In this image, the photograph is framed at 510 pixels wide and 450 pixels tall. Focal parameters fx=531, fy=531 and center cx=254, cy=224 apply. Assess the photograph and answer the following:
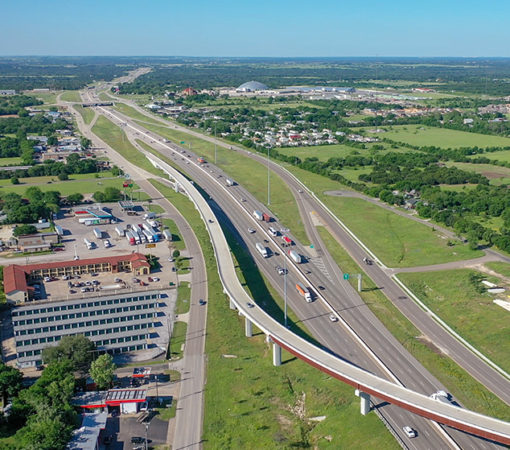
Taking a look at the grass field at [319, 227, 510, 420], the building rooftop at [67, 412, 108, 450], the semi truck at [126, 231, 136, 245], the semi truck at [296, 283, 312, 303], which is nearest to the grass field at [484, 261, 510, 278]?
the grass field at [319, 227, 510, 420]

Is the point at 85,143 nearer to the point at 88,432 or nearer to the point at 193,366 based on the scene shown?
the point at 193,366

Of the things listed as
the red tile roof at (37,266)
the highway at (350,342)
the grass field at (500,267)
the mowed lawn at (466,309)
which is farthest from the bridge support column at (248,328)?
the grass field at (500,267)

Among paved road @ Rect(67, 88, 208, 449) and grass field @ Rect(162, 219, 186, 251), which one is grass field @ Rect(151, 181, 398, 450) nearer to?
paved road @ Rect(67, 88, 208, 449)

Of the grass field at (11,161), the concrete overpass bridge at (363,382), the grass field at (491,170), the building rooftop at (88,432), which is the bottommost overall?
the building rooftop at (88,432)

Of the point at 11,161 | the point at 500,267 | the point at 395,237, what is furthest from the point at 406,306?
the point at 11,161

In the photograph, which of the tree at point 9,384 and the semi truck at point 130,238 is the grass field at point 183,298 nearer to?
the semi truck at point 130,238

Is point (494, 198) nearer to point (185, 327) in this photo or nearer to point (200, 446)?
point (185, 327)

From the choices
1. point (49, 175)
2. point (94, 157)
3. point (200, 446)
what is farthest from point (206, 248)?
point (94, 157)
